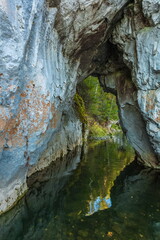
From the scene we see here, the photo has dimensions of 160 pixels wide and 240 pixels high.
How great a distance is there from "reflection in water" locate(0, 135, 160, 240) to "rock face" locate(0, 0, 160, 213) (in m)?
0.75

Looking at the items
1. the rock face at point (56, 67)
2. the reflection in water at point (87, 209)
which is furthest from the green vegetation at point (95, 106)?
the reflection in water at point (87, 209)

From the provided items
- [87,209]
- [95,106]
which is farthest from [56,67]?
[95,106]

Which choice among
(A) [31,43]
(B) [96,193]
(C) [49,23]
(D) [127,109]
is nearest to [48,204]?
(B) [96,193]

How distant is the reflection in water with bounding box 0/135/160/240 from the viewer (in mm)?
4746

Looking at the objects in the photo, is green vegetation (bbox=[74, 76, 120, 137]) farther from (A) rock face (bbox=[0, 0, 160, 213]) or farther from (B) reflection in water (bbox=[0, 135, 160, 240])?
(B) reflection in water (bbox=[0, 135, 160, 240])

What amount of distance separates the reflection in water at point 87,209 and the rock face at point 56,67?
0.75 metres

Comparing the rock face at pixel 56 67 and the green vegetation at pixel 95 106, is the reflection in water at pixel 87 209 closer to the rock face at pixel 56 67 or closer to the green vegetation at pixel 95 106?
the rock face at pixel 56 67

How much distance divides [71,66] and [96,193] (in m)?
6.30

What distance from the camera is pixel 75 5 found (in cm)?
694

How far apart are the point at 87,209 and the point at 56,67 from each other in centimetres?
520

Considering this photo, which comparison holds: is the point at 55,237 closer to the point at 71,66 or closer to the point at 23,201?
the point at 23,201

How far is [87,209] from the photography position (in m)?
5.96

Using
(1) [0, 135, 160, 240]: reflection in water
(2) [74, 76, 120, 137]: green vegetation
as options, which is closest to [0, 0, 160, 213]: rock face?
(1) [0, 135, 160, 240]: reflection in water

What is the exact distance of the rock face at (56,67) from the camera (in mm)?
5112
